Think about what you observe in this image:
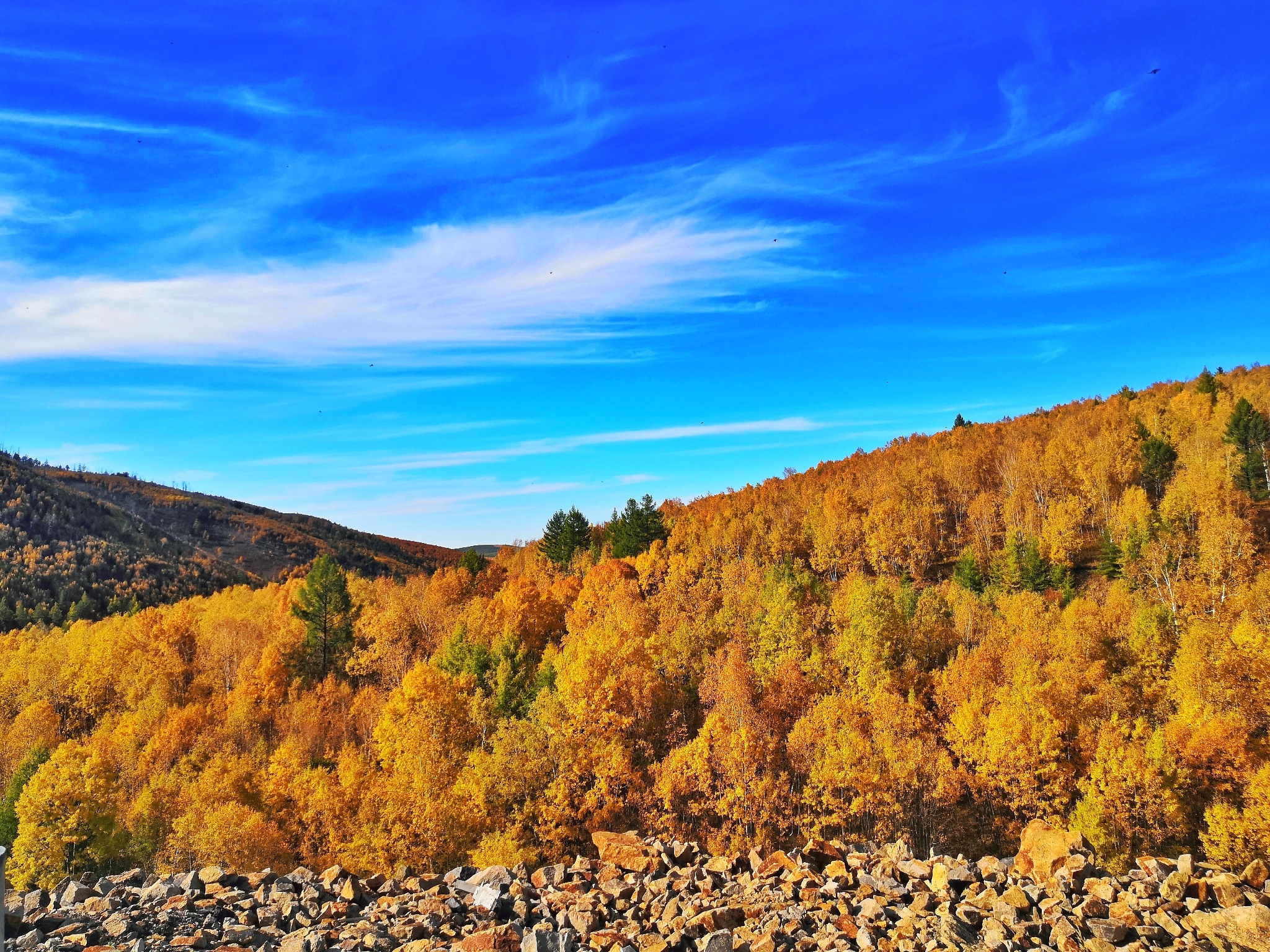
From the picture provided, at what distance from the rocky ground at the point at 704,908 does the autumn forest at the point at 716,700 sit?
1751 centimetres

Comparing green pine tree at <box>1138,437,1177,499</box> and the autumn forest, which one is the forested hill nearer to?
the autumn forest

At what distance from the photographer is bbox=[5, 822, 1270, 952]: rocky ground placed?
48.6 ft

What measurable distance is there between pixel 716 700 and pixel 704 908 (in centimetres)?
3698

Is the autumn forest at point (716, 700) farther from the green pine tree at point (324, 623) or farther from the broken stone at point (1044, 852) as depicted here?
the broken stone at point (1044, 852)

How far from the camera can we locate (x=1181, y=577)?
221 feet

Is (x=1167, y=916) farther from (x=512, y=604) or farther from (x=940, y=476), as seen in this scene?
(x=940, y=476)

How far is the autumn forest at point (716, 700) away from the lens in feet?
136

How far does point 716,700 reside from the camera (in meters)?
52.7

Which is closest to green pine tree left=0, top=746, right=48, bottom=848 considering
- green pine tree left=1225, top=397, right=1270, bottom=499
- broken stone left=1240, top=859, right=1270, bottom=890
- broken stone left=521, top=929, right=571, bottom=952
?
broken stone left=521, top=929, right=571, bottom=952

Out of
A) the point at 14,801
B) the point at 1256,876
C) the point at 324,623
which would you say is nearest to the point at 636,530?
the point at 324,623

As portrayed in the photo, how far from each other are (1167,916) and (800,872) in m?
7.53

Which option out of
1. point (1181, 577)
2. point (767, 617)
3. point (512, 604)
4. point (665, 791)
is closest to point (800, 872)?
point (665, 791)

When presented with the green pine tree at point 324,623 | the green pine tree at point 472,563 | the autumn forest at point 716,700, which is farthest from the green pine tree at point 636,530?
the green pine tree at point 324,623

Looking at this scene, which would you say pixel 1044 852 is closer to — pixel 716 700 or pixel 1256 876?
pixel 1256 876
